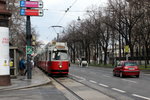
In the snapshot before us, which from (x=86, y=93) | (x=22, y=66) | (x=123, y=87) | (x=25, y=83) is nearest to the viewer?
(x=86, y=93)

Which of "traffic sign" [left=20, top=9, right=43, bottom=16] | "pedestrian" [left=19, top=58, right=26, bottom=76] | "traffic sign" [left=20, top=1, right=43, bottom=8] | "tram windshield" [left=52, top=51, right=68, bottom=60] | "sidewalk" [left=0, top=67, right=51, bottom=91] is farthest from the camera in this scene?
"pedestrian" [left=19, top=58, right=26, bottom=76]

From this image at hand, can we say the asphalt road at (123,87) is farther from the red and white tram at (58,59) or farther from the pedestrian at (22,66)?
the pedestrian at (22,66)

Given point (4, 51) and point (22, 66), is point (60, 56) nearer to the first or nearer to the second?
point (22, 66)

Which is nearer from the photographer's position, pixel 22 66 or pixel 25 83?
pixel 25 83

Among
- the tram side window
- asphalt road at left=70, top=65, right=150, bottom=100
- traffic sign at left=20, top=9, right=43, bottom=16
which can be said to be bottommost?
asphalt road at left=70, top=65, right=150, bottom=100

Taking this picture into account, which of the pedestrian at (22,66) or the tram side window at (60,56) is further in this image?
the pedestrian at (22,66)

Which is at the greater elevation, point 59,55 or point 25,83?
point 59,55

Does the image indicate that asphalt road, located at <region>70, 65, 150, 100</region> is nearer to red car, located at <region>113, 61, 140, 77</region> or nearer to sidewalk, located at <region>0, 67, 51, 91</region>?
red car, located at <region>113, 61, 140, 77</region>

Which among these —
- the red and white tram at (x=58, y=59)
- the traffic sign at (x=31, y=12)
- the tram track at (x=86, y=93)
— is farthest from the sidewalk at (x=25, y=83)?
the traffic sign at (x=31, y=12)

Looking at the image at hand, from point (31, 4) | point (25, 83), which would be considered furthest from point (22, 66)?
point (25, 83)

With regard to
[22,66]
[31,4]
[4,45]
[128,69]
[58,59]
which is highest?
[31,4]

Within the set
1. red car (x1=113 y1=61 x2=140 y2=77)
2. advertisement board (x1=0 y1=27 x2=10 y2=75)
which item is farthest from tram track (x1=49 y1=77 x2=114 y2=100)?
red car (x1=113 y1=61 x2=140 y2=77)

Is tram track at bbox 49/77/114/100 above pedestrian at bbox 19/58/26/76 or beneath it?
beneath

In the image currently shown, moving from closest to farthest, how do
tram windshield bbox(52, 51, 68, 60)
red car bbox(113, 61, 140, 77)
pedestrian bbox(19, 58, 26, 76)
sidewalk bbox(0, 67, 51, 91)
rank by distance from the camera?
sidewalk bbox(0, 67, 51, 91) < red car bbox(113, 61, 140, 77) < tram windshield bbox(52, 51, 68, 60) < pedestrian bbox(19, 58, 26, 76)
